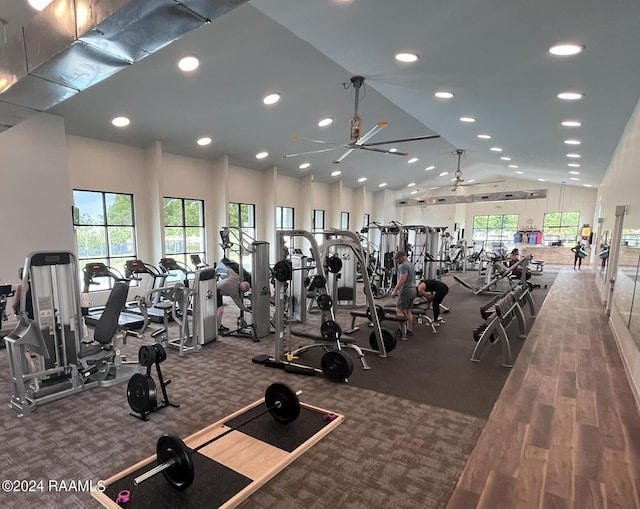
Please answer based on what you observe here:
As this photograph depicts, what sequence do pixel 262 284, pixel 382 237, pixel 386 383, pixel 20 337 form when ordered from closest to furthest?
pixel 20 337 < pixel 386 383 < pixel 262 284 < pixel 382 237

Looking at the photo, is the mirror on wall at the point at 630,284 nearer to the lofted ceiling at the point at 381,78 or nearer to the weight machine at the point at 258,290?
the lofted ceiling at the point at 381,78

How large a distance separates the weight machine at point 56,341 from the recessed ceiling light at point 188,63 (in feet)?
9.90

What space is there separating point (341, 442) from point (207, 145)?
754 cm

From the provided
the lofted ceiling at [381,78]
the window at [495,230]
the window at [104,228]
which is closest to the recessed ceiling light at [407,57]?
the lofted ceiling at [381,78]

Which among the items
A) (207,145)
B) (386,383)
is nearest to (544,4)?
(386,383)

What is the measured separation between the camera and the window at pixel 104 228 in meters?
7.24

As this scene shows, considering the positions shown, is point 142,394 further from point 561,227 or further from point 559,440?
point 561,227

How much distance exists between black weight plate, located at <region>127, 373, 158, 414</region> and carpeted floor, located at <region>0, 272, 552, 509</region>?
0.14 metres

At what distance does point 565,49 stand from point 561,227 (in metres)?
18.0

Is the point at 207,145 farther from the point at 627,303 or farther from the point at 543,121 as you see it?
the point at 627,303

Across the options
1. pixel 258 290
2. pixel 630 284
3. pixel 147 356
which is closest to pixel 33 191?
pixel 258 290

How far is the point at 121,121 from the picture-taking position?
6461 mm

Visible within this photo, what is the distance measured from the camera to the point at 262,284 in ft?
18.1

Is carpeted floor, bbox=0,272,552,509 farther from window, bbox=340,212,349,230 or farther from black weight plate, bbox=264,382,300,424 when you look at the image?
window, bbox=340,212,349,230
